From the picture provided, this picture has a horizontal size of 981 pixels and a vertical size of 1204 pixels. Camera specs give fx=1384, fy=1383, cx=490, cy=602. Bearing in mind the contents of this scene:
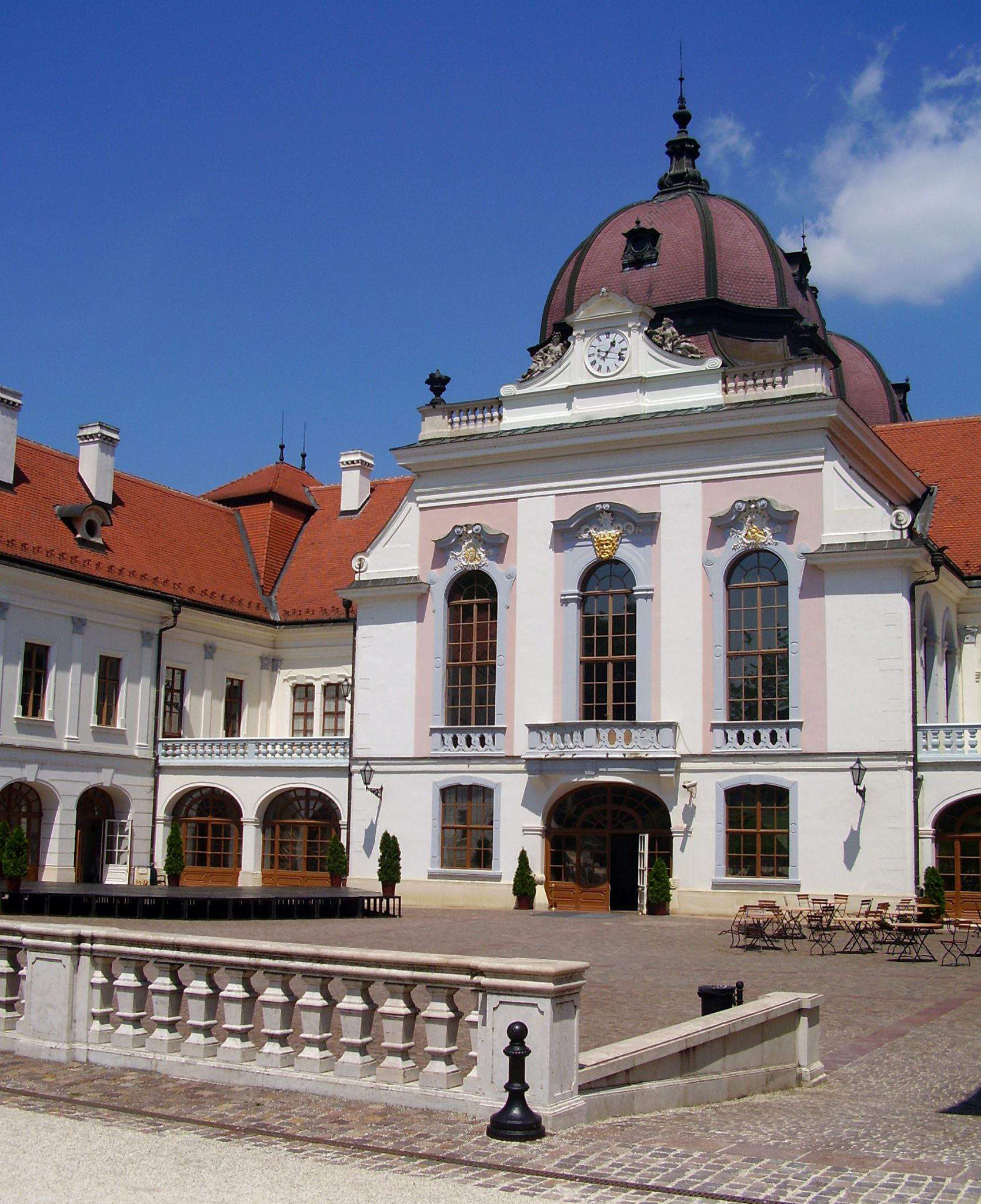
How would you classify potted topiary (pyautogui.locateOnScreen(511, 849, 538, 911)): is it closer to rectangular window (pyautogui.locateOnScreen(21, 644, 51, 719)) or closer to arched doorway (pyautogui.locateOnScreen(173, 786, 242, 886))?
arched doorway (pyautogui.locateOnScreen(173, 786, 242, 886))

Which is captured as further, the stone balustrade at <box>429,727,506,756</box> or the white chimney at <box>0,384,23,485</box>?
the white chimney at <box>0,384,23,485</box>

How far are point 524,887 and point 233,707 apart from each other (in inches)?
498

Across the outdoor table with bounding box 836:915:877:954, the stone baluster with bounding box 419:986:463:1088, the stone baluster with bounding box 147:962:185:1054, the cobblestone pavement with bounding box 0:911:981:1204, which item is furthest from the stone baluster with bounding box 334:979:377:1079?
the outdoor table with bounding box 836:915:877:954

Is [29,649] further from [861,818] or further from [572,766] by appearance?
[861,818]

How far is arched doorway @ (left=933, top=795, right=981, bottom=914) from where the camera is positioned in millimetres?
27656

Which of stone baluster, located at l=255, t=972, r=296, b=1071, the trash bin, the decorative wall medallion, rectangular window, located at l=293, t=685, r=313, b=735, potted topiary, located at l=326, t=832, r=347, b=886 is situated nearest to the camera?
stone baluster, located at l=255, t=972, r=296, b=1071

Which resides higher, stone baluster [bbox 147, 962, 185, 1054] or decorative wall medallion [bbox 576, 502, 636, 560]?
decorative wall medallion [bbox 576, 502, 636, 560]

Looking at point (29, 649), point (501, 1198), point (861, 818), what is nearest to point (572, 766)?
point (861, 818)

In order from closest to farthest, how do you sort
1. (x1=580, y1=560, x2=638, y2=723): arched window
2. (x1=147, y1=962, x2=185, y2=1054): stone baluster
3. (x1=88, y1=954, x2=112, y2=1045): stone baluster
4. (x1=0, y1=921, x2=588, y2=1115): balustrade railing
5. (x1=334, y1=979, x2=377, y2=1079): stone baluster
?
(x1=0, y1=921, x2=588, y2=1115): balustrade railing < (x1=334, y1=979, x2=377, y2=1079): stone baluster < (x1=147, y1=962, x2=185, y2=1054): stone baluster < (x1=88, y1=954, x2=112, y2=1045): stone baluster < (x1=580, y1=560, x2=638, y2=723): arched window

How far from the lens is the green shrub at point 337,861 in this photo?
33.1 metres

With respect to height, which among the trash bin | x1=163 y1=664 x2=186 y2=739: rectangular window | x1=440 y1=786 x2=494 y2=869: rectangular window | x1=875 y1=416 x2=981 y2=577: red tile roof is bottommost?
the trash bin

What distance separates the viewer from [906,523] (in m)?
28.1

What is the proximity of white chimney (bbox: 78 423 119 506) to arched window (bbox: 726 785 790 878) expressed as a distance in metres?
19.1

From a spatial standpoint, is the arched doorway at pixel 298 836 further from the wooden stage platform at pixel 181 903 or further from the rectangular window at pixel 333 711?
the wooden stage platform at pixel 181 903
